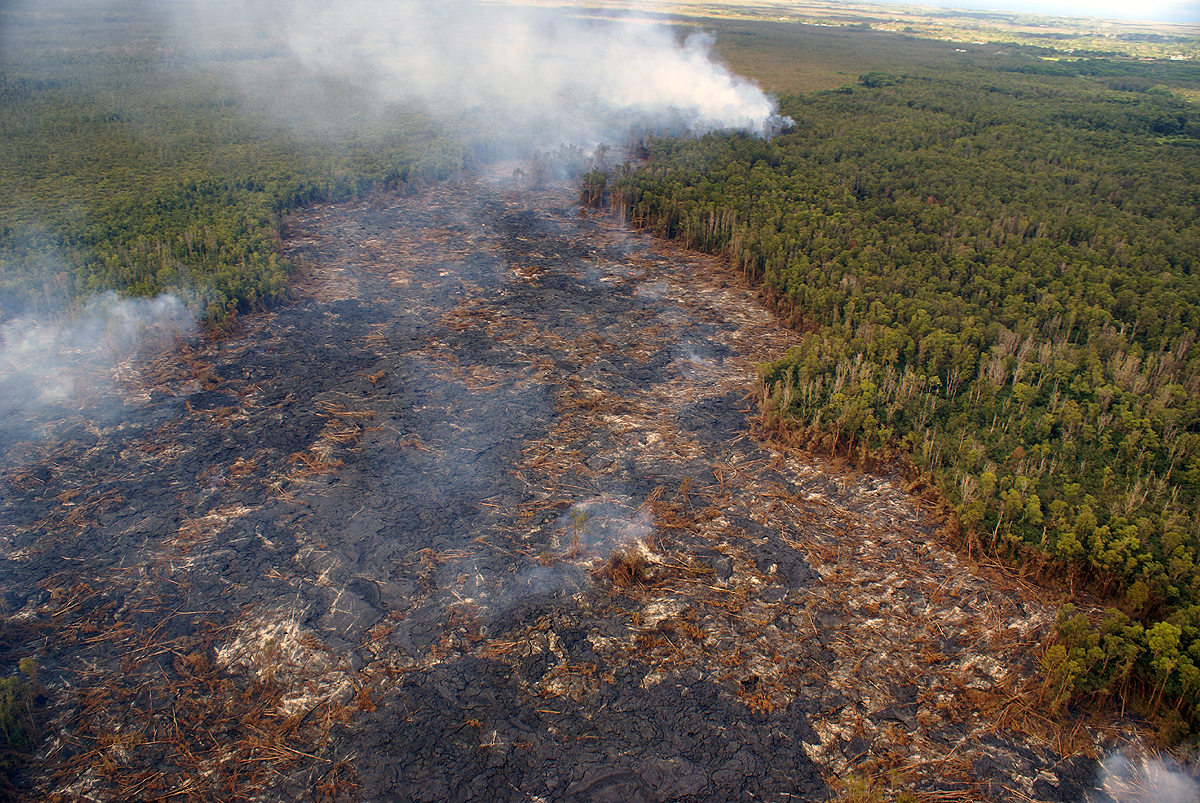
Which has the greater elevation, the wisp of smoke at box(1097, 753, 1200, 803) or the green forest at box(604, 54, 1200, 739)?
the green forest at box(604, 54, 1200, 739)

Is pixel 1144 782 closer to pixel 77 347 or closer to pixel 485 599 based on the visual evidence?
pixel 485 599

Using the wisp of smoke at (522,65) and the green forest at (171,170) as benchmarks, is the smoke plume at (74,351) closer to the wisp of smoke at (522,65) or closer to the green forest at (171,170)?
the green forest at (171,170)

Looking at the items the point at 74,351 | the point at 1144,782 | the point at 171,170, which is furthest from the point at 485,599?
the point at 171,170

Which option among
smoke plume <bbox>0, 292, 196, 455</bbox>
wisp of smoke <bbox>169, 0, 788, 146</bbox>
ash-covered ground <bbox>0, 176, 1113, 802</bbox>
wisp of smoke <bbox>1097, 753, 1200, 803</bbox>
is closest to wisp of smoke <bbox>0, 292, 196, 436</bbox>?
smoke plume <bbox>0, 292, 196, 455</bbox>

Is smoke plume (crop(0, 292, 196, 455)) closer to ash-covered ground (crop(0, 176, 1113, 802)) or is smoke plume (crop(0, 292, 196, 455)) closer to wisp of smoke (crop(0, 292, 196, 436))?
wisp of smoke (crop(0, 292, 196, 436))

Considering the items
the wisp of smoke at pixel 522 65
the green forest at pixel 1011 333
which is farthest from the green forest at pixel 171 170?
the green forest at pixel 1011 333

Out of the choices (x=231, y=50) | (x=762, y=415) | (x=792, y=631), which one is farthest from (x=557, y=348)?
(x=231, y=50)
